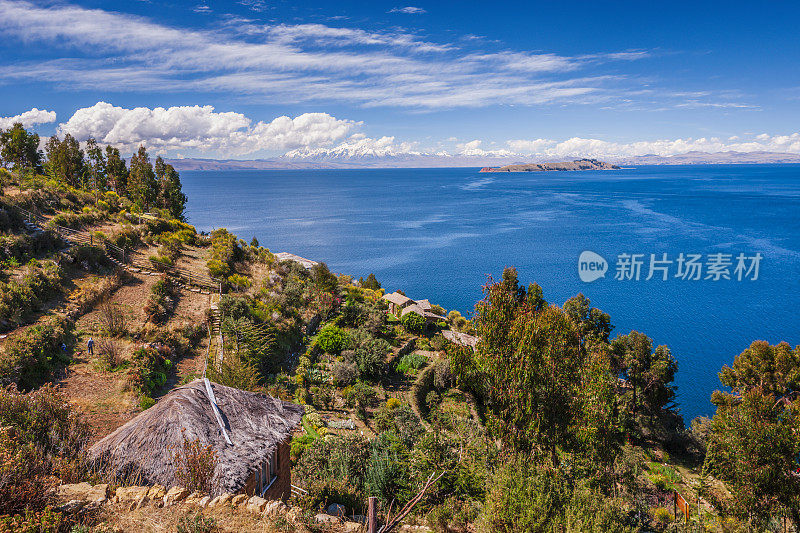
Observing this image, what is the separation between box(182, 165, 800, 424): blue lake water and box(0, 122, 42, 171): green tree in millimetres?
37703

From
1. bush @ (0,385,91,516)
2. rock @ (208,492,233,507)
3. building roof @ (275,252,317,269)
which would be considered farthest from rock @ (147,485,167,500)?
building roof @ (275,252,317,269)

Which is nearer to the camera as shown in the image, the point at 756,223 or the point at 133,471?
the point at 133,471

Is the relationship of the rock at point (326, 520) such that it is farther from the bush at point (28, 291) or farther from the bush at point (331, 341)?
the bush at point (28, 291)

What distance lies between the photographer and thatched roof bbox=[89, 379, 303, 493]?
395 inches

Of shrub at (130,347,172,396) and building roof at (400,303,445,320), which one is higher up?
shrub at (130,347,172,396)

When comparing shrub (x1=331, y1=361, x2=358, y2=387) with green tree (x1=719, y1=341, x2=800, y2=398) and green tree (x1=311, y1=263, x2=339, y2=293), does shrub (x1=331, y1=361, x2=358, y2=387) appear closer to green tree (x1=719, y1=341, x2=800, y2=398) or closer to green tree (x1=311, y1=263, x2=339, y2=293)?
green tree (x1=311, y1=263, x2=339, y2=293)

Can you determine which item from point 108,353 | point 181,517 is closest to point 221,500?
Result: point 181,517

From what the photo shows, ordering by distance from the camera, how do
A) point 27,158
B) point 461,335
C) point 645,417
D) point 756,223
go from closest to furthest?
point 645,417
point 461,335
point 27,158
point 756,223

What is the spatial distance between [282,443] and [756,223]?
114651 mm

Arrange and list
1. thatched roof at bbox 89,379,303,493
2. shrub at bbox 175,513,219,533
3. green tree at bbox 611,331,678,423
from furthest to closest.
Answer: green tree at bbox 611,331,678,423, thatched roof at bbox 89,379,303,493, shrub at bbox 175,513,219,533

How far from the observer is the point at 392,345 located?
30.9 metres

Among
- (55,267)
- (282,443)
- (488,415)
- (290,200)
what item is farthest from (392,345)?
(290,200)

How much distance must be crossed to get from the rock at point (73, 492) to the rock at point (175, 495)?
1.50 meters

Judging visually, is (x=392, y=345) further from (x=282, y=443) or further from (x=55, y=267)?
(x=55, y=267)
